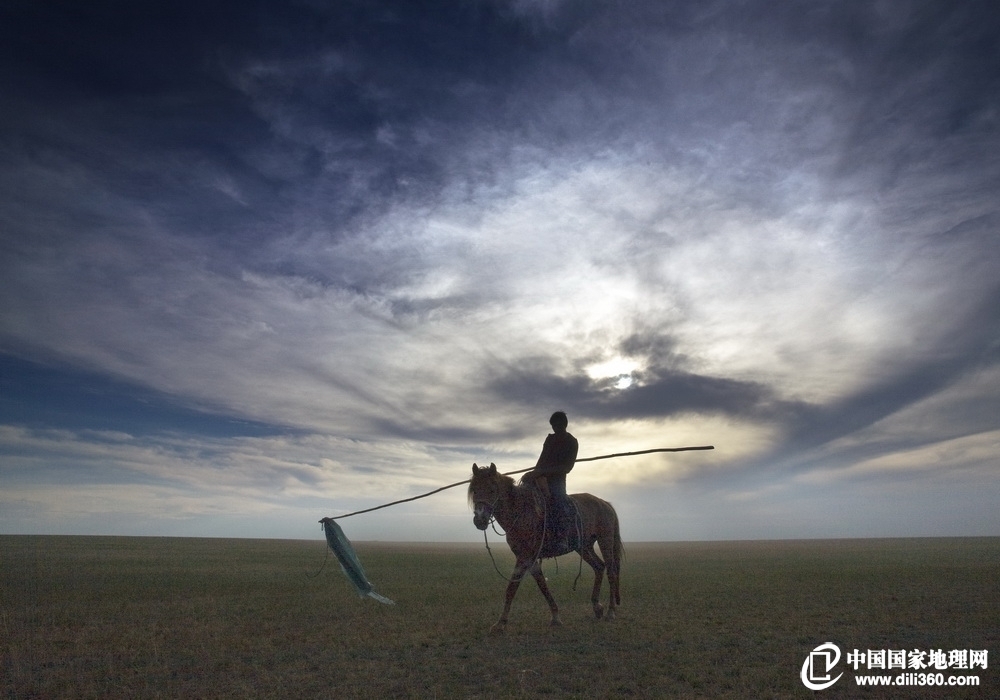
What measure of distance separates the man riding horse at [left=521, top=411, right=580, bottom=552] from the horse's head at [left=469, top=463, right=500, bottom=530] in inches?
34.6

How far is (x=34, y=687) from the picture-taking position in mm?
7766

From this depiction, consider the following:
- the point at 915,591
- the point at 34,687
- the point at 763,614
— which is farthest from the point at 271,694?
the point at 915,591

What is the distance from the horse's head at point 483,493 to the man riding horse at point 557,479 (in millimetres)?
878

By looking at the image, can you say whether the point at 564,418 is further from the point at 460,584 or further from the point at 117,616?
the point at 460,584

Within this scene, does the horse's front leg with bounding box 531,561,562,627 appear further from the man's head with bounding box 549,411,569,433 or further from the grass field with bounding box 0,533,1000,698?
the man's head with bounding box 549,411,569,433

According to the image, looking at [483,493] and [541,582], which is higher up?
[483,493]

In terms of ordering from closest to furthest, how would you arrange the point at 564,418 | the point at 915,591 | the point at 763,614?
Result: the point at 564,418 < the point at 763,614 < the point at 915,591

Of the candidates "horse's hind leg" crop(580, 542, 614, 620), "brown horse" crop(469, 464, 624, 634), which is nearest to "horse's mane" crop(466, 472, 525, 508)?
"brown horse" crop(469, 464, 624, 634)

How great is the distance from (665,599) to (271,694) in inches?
504

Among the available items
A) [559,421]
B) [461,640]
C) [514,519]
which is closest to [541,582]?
[514,519]

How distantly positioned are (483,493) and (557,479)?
1.75 meters

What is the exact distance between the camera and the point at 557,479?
11883 mm

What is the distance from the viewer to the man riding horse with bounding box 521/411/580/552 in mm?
11695

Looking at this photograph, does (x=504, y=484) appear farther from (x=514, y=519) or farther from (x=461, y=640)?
(x=461, y=640)
